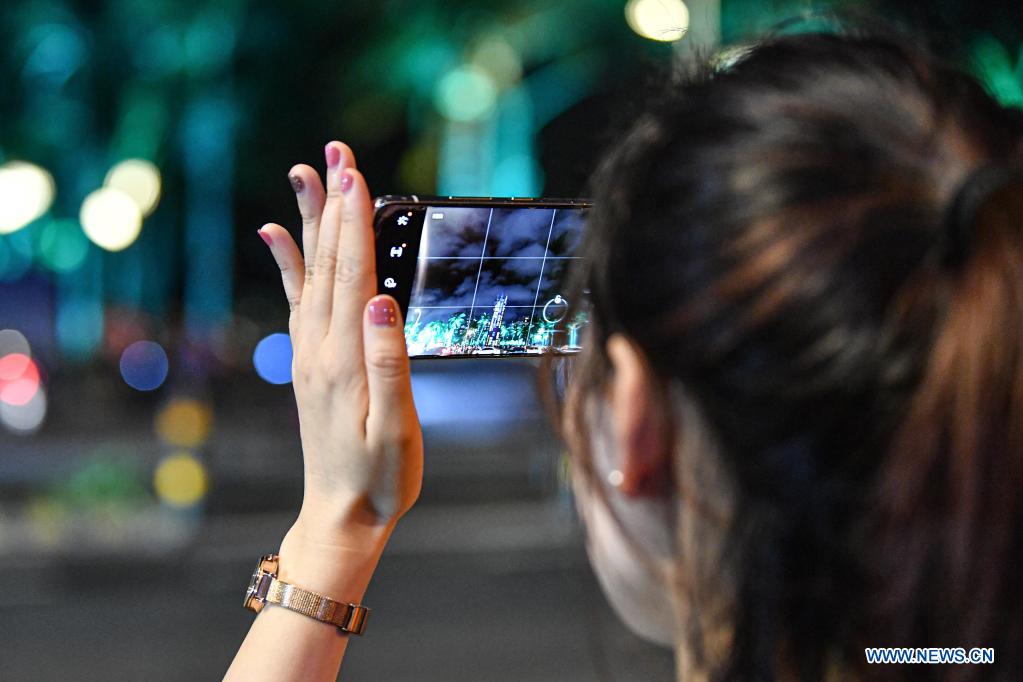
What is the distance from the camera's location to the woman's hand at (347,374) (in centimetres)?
107

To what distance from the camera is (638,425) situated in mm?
848

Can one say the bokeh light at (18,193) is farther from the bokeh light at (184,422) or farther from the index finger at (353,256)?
the index finger at (353,256)

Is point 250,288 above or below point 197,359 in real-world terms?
above

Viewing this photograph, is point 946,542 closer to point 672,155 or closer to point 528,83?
point 672,155

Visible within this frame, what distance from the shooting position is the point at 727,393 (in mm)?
807

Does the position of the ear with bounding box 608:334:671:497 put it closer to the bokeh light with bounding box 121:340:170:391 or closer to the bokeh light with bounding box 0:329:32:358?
the bokeh light with bounding box 0:329:32:358

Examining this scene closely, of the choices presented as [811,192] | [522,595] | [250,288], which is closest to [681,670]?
[811,192]

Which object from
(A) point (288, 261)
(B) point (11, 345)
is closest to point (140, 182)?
(B) point (11, 345)

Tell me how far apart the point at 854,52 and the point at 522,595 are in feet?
22.0

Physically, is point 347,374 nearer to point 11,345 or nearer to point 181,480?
point 181,480

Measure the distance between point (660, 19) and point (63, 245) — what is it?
38971 millimetres

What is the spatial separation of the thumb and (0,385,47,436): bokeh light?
1654 cm

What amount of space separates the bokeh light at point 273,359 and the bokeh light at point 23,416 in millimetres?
4461

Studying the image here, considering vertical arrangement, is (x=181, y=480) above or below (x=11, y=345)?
below
